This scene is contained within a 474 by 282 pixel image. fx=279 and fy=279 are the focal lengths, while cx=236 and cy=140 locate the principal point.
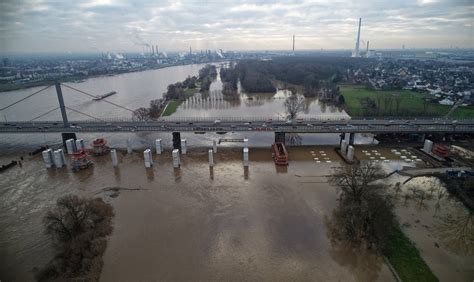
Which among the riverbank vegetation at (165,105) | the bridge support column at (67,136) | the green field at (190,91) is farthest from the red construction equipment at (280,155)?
the green field at (190,91)

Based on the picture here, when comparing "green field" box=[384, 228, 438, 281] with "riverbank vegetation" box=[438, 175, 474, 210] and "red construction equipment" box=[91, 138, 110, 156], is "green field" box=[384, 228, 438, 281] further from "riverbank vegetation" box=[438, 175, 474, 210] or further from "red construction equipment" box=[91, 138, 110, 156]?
"red construction equipment" box=[91, 138, 110, 156]

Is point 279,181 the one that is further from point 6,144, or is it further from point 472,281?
point 6,144

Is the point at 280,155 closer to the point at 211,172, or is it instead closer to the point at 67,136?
the point at 211,172

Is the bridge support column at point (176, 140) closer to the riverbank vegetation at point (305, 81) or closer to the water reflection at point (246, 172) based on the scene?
the water reflection at point (246, 172)

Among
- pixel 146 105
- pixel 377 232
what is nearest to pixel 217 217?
pixel 377 232

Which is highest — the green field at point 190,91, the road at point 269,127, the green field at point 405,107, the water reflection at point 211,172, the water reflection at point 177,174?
the road at point 269,127

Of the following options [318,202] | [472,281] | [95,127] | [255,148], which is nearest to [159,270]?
[318,202]
